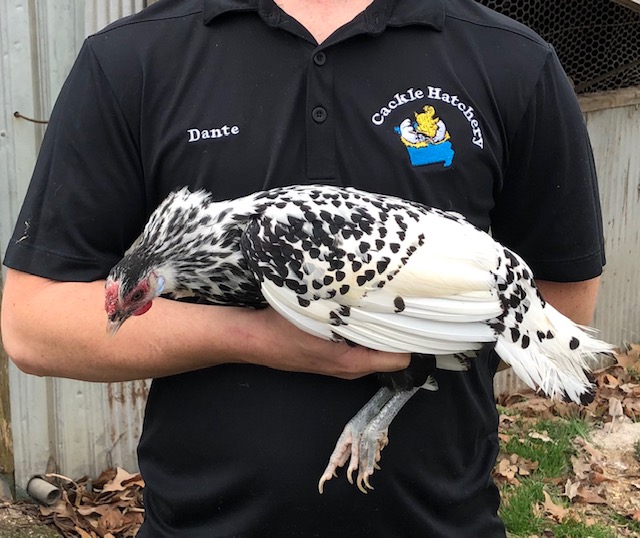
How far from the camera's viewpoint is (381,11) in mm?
1930

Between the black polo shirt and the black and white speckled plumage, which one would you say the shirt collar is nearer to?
the black polo shirt

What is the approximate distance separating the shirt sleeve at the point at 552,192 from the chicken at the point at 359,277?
0.16m

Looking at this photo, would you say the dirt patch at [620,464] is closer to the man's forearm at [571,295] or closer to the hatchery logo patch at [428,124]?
the man's forearm at [571,295]

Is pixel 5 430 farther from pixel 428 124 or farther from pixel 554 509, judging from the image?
pixel 428 124

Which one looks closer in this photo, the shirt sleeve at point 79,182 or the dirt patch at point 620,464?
the shirt sleeve at point 79,182

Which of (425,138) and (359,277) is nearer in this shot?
(359,277)

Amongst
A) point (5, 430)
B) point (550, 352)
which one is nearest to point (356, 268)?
point (550, 352)

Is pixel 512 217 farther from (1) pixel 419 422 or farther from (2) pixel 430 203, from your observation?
(1) pixel 419 422

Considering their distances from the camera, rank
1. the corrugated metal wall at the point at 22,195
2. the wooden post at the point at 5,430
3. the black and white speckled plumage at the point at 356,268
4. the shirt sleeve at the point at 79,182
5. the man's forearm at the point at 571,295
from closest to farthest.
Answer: the black and white speckled plumage at the point at 356,268 < the shirt sleeve at the point at 79,182 < the man's forearm at the point at 571,295 < the corrugated metal wall at the point at 22,195 < the wooden post at the point at 5,430

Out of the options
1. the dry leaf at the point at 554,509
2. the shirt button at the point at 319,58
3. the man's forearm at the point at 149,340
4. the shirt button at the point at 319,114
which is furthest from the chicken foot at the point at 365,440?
the dry leaf at the point at 554,509

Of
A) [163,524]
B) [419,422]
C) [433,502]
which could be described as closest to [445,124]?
[419,422]

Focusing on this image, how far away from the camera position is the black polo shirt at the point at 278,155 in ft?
6.12

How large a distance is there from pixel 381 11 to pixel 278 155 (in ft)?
1.34

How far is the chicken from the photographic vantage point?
176cm
